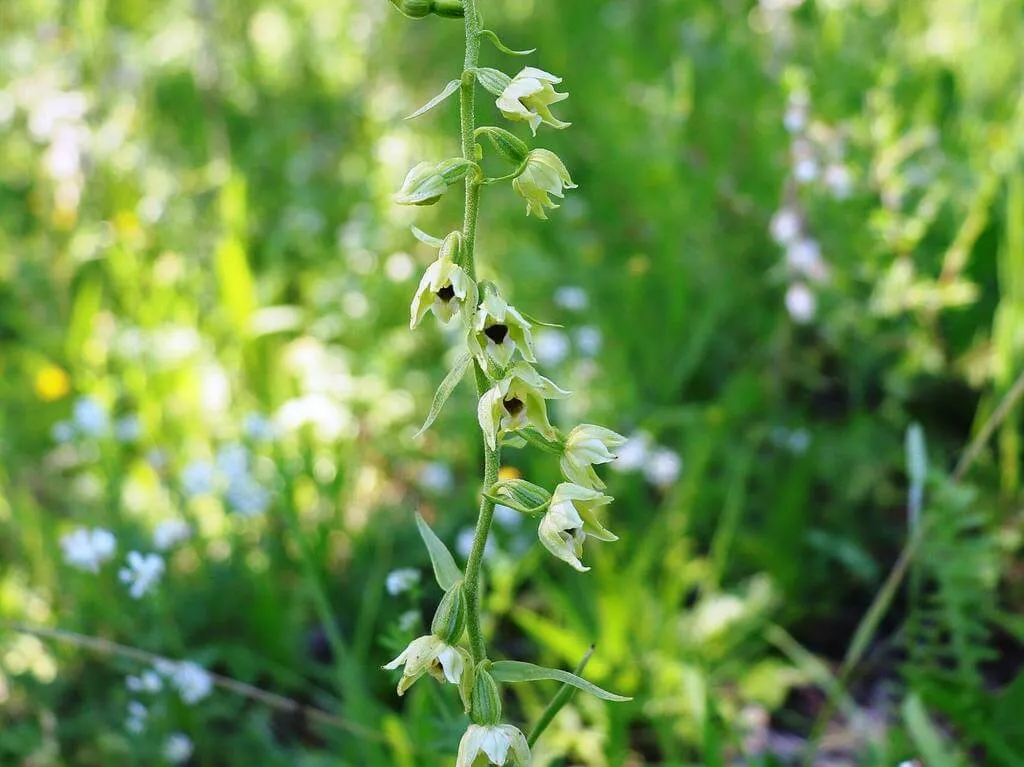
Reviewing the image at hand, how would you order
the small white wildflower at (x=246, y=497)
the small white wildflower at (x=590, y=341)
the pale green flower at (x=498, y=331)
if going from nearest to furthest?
the pale green flower at (x=498, y=331) < the small white wildflower at (x=246, y=497) < the small white wildflower at (x=590, y=341)

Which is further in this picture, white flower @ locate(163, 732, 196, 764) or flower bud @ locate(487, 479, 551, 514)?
white flower @ locate(163, 732, 196, 764)

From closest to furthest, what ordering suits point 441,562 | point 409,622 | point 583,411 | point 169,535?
point 441,562
point 409,622
point 169,535
point 583,411

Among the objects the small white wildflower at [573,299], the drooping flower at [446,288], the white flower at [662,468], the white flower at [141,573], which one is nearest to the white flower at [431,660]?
the drooping flower at [446,288]

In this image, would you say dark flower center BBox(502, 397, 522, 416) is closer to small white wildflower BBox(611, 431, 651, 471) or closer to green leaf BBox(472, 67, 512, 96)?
green leaf BBox(472, 67, 512, 96)

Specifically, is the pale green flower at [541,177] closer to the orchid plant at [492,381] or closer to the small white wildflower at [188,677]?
the orchid plant at [492,381]

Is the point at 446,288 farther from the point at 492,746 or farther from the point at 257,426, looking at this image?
the point at 257,426

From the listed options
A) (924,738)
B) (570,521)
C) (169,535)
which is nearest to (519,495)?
(570,521)

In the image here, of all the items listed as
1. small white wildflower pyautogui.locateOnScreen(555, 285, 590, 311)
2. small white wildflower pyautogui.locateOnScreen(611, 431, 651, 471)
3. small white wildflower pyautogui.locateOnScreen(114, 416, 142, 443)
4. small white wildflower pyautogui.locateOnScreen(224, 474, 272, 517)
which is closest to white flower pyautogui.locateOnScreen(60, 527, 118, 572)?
small white wildflower pyautogui.locateOnScreen(224, 474, 272, 517)
